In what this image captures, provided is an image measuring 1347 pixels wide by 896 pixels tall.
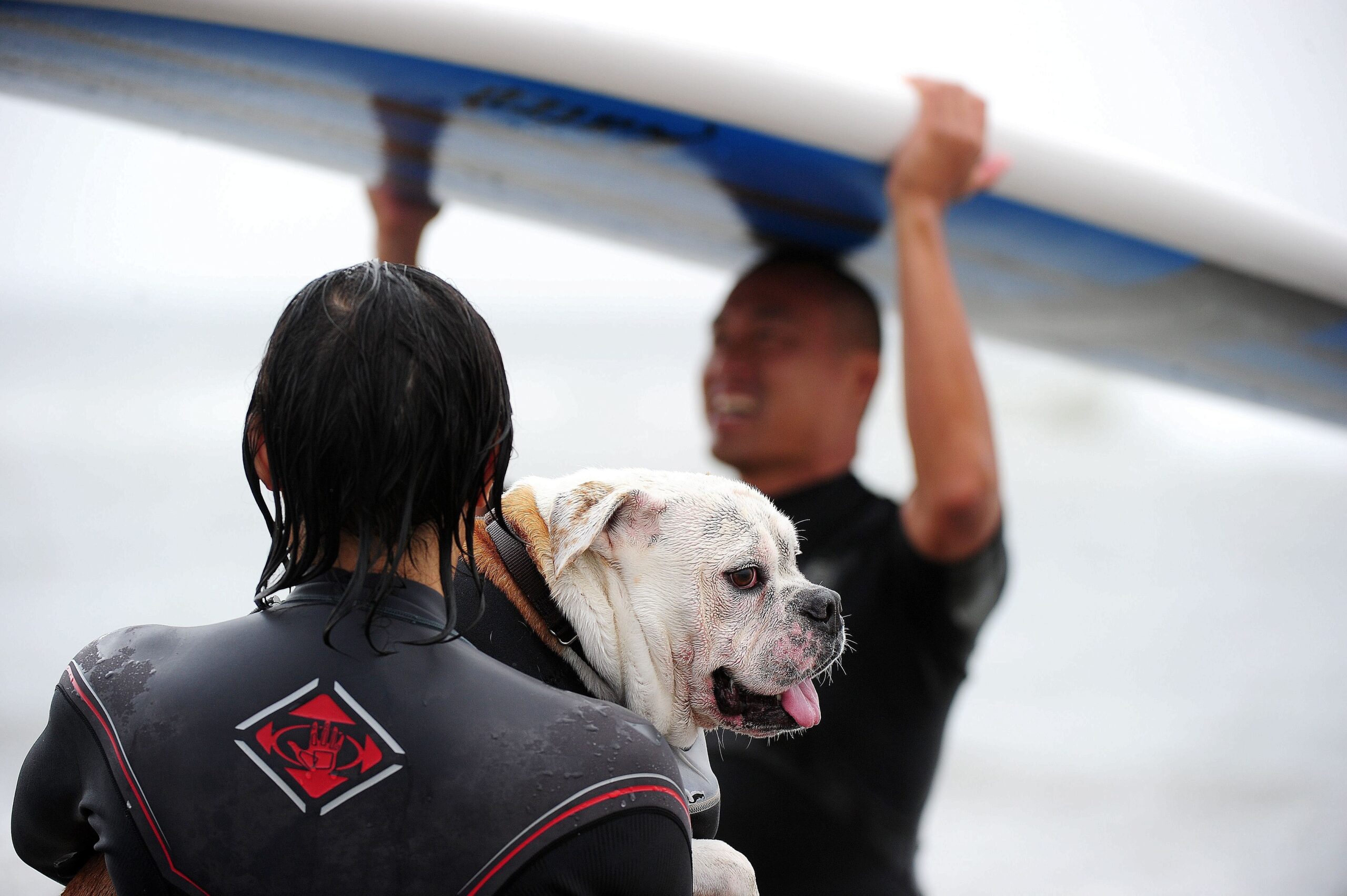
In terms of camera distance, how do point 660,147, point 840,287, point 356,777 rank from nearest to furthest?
point 356,777
point 660,147
point 840,287

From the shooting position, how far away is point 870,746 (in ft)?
9.56

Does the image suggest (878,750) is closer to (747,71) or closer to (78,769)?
(747,71)

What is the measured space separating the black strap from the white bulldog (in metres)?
0.01

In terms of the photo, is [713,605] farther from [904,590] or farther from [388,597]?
[904,590]

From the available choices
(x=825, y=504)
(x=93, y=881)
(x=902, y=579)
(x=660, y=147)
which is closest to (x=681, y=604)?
(x=93, y=881)

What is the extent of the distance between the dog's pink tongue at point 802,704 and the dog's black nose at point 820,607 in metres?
0.10

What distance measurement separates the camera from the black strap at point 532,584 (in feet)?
5.18

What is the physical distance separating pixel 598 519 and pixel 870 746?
1628 mm

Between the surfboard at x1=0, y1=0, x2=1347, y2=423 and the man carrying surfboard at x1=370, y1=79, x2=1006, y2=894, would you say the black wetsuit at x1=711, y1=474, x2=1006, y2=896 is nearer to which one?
the man carrying surfboard at x1=370, y1=79, x2=1006, y2=894

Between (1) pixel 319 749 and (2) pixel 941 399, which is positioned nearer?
(1) pixel 319 749

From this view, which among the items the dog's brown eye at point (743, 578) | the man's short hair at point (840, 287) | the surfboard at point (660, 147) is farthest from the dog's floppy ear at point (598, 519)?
the man's short hair at point (840, 287)

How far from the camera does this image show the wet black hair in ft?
3.43

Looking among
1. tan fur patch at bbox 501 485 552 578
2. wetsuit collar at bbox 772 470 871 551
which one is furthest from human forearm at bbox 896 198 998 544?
tan fur patch at bbox 501 485 552 578

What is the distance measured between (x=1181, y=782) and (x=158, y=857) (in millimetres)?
4902
